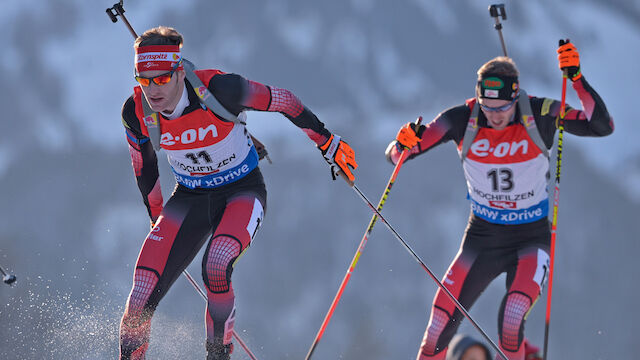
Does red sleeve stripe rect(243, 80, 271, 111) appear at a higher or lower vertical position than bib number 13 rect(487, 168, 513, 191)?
→ higher

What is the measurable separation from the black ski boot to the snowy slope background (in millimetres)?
14370

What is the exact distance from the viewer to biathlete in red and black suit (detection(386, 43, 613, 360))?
5.74 m

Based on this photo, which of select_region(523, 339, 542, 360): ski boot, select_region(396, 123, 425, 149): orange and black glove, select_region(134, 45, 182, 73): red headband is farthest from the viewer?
select_region(396, 123, 425, 149): orange and black glove

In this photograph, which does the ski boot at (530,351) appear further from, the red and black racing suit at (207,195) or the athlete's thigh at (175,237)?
the athlete's thigh at (175,237)

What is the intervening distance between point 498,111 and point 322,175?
54.7 ft

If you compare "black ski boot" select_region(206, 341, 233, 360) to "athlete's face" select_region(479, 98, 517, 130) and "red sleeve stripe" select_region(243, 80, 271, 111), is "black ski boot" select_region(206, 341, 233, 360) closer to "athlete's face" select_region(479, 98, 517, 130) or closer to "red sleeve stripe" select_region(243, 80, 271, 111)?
"red sleeve stripe" select_region(243, 80, 271, 111)

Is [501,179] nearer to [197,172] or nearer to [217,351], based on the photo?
[197,172]

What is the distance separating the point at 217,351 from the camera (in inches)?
205

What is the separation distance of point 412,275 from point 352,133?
12.9ft

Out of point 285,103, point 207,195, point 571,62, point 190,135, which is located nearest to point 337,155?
point 285,103

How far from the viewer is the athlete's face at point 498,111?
573cm

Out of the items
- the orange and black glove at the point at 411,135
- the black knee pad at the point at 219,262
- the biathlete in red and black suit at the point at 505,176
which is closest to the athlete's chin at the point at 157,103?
the black knee pad at the point at 219,262

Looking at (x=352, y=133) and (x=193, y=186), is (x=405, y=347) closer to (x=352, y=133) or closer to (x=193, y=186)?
(x=352, y=133)

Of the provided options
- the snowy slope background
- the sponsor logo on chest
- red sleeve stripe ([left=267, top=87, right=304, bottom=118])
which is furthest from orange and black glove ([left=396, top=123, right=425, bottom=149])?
the snowy slope background
